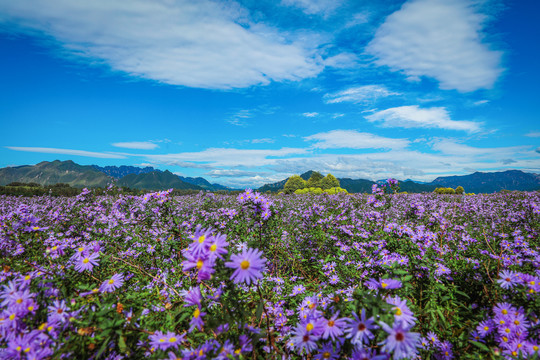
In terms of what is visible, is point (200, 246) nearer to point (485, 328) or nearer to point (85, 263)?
point (85, 263)

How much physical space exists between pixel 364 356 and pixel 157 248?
148 inches

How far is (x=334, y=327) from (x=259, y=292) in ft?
1.70

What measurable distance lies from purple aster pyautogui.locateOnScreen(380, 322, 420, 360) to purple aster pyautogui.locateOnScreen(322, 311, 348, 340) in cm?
26

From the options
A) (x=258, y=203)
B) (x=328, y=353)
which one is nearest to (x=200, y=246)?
(x=328, y=353)

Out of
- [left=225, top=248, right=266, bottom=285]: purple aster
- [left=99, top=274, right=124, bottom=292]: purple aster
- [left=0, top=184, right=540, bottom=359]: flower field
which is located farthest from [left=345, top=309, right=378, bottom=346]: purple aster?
[left=99, top=274, right=124, bottom=292]: purple aster

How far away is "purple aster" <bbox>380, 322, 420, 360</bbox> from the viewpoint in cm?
111

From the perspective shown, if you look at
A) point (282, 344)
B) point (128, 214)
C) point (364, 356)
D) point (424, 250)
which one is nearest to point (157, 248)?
point (128, 214)

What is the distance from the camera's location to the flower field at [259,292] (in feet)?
4.44

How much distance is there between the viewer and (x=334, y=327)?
137 cm

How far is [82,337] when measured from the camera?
1.36 meters

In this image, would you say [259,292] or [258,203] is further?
[258,203]

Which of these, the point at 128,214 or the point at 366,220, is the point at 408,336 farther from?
the point at 128,214

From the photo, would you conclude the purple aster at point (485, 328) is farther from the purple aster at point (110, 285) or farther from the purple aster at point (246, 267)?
the purple aster at point (110, 285)

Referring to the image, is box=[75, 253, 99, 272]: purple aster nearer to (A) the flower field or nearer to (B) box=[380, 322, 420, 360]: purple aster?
(A) the flower field
